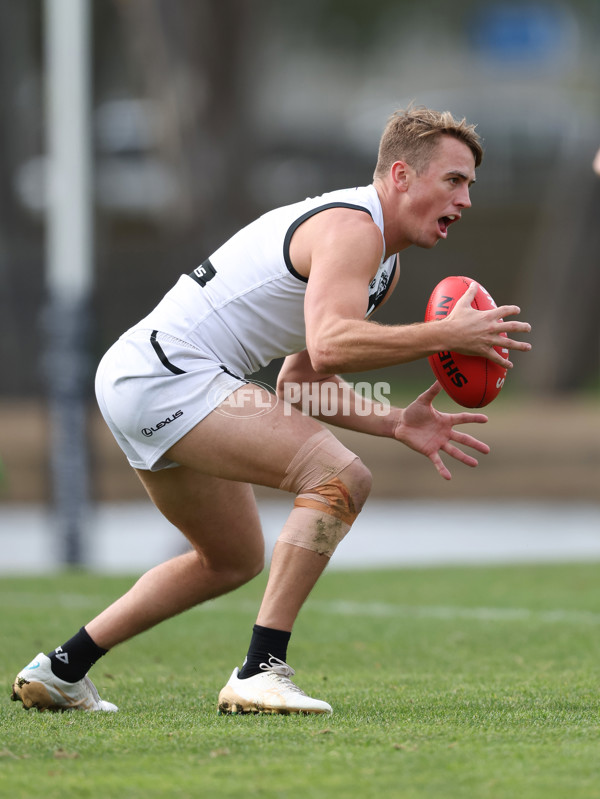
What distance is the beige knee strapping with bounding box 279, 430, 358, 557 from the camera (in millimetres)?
4367

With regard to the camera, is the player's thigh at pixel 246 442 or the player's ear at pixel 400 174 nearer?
the player's thigh at pixel 246 442

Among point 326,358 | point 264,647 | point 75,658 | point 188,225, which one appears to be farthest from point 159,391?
point 188,225

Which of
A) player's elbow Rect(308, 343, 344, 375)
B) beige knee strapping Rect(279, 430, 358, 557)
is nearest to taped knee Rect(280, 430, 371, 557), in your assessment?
beige knee strapping Rect(279, 430, 358, 557)

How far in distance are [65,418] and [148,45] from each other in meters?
7.57

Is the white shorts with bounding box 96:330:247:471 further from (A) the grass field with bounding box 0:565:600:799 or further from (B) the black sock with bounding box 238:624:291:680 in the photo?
(A) the grass field with bounding box 0:565:600:799

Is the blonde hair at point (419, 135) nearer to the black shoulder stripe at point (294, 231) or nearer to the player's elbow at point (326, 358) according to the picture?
the black shoulder stripe at point (294, 231)

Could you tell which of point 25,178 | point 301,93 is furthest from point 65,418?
point 301,93

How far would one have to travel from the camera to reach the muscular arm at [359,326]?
4.15 m

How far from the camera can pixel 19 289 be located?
21094 millimetres

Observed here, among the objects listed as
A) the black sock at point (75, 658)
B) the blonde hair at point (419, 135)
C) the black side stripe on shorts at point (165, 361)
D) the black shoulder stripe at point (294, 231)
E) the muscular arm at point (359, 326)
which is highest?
the blonde hair at point (419, 135)

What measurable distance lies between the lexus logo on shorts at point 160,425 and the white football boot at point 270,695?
33.7 inches

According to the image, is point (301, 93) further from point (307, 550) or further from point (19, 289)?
point (307, 550)

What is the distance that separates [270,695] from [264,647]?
16 centimetres

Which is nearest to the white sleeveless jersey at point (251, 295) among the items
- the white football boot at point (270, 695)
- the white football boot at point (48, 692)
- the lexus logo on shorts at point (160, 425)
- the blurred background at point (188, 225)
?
the lexus logo on shorts at point (160, 425)
